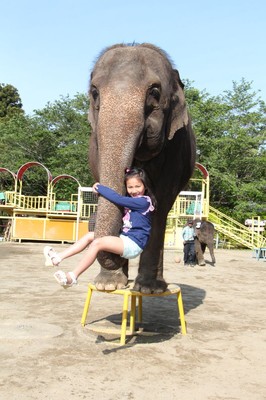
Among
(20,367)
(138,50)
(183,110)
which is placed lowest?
A: (20,367)

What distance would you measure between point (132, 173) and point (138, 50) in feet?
4.17

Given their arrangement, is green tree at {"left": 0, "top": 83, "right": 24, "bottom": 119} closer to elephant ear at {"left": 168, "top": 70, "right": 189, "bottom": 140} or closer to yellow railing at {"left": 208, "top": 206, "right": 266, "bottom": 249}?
yellow railing at {"left": 208, "top": 206, "right": 266, "bottom": 249}

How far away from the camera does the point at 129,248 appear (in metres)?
3.76

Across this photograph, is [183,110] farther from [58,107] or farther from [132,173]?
[58,107]

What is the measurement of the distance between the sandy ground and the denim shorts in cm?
85

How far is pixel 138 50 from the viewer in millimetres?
4312

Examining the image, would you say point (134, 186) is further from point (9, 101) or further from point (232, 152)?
point (9, 101)

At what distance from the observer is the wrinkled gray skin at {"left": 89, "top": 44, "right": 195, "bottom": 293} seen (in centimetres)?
371

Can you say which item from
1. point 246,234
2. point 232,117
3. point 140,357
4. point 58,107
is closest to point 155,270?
point 140,357

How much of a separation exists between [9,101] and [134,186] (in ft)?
157

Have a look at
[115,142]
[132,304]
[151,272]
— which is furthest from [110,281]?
[115,142]

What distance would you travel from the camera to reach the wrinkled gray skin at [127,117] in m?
3.71

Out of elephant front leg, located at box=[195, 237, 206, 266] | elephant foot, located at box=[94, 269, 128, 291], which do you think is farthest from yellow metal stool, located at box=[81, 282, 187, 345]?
elephant front leg, located at box=[195, 237, 206, 266]

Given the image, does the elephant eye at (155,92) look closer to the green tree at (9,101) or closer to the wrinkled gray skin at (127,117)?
the wrinkled gray skin at (127,117)
